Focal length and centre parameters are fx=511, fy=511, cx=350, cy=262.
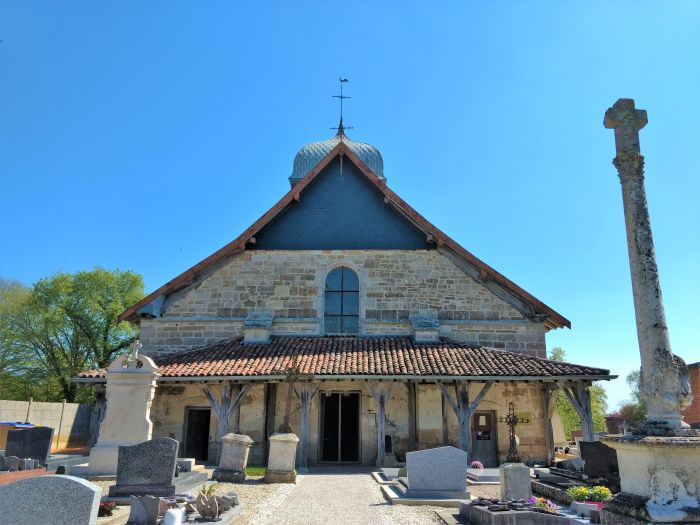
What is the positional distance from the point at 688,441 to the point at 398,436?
38.0 feet

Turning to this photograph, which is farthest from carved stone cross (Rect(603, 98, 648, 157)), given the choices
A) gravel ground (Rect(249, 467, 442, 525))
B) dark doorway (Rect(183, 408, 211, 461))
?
dark doorway (Rect(183, 408, 211, 461))

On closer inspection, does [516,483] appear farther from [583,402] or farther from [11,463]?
[11,463]

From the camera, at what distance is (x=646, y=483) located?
4156 millimetres

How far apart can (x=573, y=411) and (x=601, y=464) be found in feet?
101

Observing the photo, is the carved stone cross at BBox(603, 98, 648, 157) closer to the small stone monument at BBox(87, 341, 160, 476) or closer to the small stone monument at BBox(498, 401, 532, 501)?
the small stone monument at BBox(498, 401, 532, 501)

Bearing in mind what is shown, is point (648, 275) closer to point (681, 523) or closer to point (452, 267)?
point (681, 523)

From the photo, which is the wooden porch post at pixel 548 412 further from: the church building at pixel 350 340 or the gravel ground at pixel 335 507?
the gravel ground at pixel 335 507

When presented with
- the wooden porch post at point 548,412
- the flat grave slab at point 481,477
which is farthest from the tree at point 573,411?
the flat grave slab at point 481,477

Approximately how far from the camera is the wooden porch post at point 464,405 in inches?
553

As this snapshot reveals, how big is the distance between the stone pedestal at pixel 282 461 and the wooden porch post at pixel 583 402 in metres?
7.81

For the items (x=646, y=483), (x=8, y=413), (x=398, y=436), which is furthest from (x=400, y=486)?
(x=8, y=413)

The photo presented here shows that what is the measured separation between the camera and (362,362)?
14.1m

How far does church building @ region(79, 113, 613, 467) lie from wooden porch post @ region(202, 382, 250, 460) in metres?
0.04

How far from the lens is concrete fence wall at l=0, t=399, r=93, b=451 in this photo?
1820 centimetres
